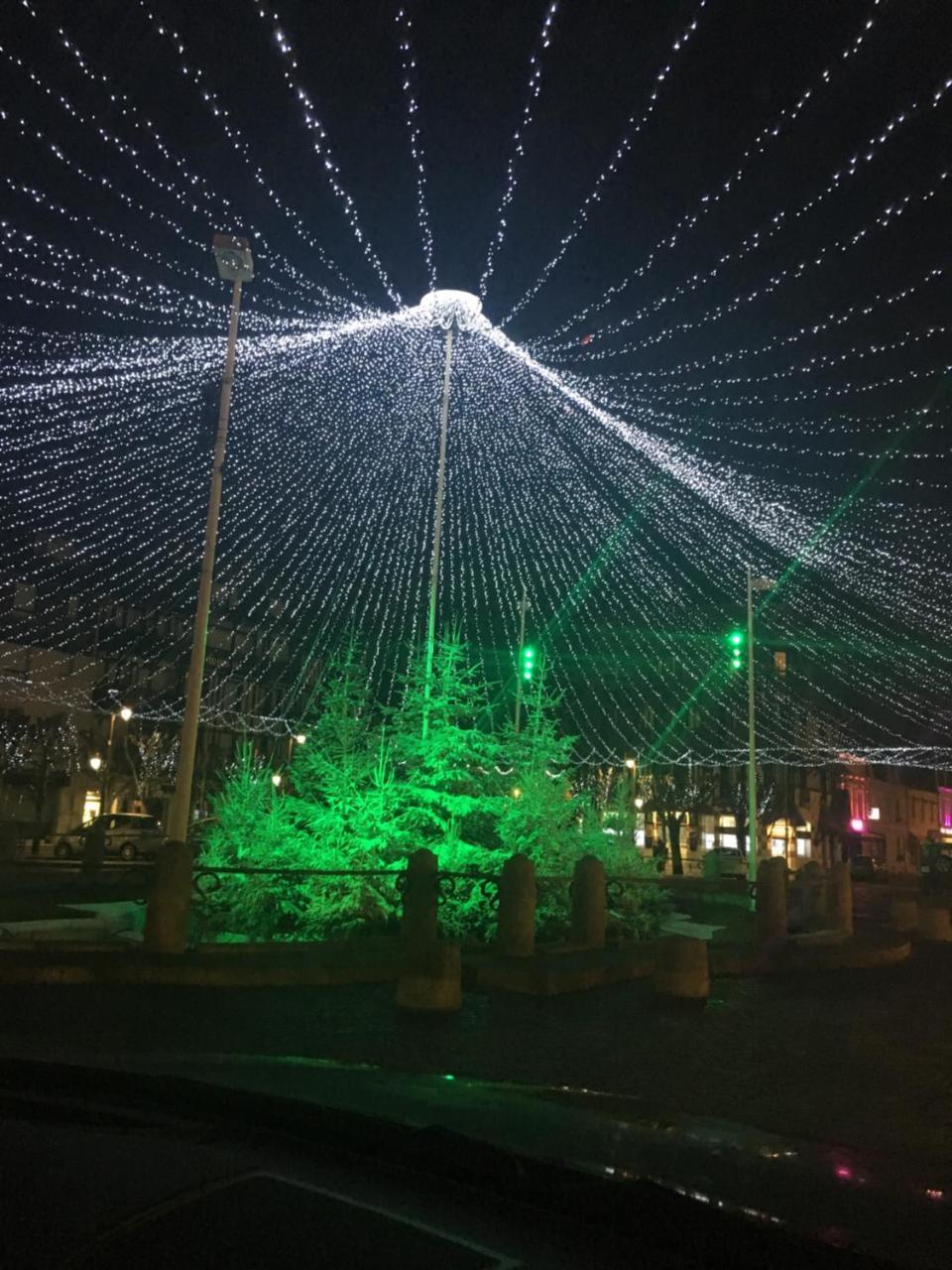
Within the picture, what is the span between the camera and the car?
3362 cm

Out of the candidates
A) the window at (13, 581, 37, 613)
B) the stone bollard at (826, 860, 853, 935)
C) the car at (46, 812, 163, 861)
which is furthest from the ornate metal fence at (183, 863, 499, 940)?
the window at (13, 581, 37, 613)

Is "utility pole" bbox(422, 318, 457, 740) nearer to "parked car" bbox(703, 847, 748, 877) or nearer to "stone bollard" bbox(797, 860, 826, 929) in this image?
"stone bollard" bbox(797, 860, 826, 929)

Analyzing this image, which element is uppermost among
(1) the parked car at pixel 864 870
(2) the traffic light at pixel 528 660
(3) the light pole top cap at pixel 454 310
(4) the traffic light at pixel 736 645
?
(3) the light pole top cap at pixel 454 310

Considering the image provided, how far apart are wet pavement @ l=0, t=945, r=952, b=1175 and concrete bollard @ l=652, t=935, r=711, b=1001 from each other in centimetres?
24

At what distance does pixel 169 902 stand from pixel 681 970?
5766mm

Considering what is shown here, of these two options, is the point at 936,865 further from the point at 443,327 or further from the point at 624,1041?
the point at 624,1041

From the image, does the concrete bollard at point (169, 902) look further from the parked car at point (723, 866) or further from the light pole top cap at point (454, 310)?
the parked car at point (723, 866)

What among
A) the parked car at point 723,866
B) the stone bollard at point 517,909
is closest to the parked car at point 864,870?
the parked car at point 723,866

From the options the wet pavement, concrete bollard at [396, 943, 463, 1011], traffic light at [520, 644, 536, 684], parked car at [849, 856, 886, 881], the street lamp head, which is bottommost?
the wet pavement

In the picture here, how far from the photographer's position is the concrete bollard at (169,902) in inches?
465

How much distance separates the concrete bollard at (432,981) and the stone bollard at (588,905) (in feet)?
13.7

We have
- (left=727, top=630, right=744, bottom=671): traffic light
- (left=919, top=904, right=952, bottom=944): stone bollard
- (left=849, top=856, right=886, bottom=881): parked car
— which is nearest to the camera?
(left=919, top=904, right=952, bottom=944): stone bollard

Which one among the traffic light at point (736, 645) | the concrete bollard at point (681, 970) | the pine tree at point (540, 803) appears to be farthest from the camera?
the traffic light at point (736, 645)

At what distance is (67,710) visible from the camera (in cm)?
4522
